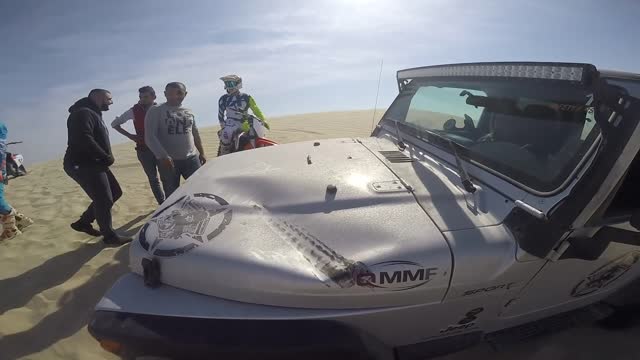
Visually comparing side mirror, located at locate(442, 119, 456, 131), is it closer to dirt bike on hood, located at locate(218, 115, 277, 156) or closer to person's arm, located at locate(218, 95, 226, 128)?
dirt bike on hood, located at locate(218, 115, 277, 156)

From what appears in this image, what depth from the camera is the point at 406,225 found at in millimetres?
1583

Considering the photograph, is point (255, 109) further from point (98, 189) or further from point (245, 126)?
point (98, 189)

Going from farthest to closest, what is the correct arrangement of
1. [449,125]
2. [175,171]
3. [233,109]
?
[233,109], [175,171], [449,125]

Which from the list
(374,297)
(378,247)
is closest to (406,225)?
(378,247)

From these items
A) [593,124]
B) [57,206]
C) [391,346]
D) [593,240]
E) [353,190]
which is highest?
[593,124]

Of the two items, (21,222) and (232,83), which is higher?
(232,83)

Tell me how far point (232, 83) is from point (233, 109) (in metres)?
0.37

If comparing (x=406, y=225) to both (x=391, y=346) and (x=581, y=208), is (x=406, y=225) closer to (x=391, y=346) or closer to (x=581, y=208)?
(x=391, y=346)

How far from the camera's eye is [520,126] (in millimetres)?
2070

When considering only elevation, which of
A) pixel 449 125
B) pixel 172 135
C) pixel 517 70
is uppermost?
pixel 517 70

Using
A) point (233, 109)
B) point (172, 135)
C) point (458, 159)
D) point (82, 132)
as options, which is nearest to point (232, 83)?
point (233, 109)

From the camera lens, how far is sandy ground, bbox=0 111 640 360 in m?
2.27

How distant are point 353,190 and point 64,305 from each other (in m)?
2.80

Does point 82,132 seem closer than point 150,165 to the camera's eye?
Yes
